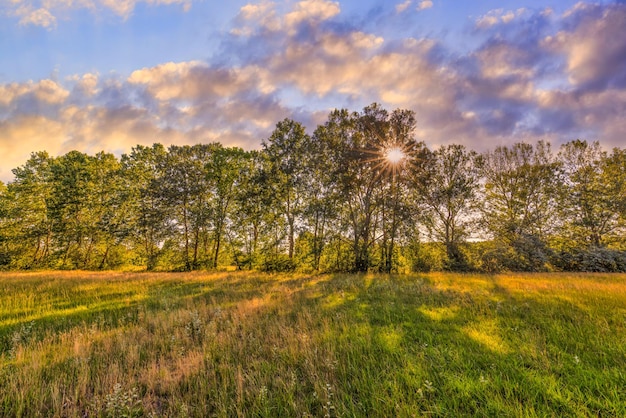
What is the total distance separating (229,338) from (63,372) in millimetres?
3005

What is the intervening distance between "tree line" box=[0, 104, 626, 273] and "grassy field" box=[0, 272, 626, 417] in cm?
1911

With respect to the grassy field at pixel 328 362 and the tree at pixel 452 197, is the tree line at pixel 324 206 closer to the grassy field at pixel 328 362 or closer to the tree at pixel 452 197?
the tree at pixel 452 197

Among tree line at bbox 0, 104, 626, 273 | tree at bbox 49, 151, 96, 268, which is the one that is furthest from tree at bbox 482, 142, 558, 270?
tree at bbox 49, 151, 96, 268

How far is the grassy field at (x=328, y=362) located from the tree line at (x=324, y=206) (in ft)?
62.7

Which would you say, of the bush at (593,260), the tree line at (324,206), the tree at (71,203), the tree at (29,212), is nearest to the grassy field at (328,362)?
the tree line at (324,206)

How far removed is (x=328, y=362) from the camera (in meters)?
4.39

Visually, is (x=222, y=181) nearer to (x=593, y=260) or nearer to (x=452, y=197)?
(x=452, y=197)

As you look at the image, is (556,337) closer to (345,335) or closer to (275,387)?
(345,335)

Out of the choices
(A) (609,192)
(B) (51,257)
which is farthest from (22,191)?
(A) (609,192)

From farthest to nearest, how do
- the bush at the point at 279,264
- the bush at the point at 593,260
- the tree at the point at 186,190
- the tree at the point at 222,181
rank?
the tree at the point at 222,181, the tree at the point at 186,190, the bush at the point at 279,264, the bush at the point at 593,260

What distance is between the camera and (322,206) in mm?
27281

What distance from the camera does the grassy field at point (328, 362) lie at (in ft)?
10.9

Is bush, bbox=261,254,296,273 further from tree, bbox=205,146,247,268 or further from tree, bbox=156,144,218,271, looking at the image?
tree, bbox=156,144,218,271

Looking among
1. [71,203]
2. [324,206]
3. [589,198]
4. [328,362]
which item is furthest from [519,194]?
[71,203]
